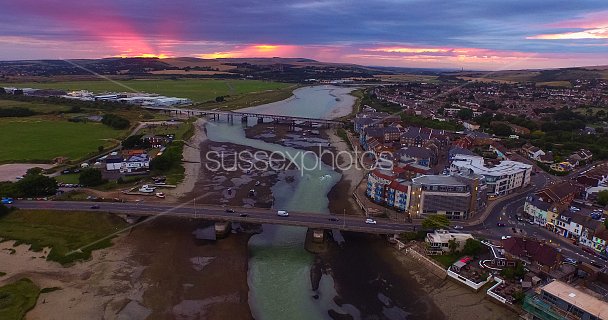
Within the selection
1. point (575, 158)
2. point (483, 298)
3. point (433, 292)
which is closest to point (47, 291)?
point (433, 292)

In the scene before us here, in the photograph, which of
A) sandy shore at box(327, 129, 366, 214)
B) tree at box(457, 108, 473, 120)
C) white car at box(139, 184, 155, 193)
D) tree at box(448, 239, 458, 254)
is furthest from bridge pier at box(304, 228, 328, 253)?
tree at box(457, 108, 473, 120)

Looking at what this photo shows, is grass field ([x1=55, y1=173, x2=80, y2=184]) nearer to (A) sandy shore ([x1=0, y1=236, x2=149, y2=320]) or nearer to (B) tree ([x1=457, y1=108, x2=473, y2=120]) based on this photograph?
(A) sandy shore ([x1=0, y1=236, x2=149, y2=320])

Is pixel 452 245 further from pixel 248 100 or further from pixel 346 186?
pixel 248 100

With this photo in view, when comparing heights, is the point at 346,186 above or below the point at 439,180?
below

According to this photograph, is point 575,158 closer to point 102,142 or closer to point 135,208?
point 135,208

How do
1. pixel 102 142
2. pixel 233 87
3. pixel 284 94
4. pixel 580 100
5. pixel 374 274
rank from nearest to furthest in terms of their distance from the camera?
pixel 374 274
pixel 102 142
pixel 580 100
pixel 284 94
pixel 233 87

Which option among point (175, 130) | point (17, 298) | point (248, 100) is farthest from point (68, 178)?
point (248, 100)
